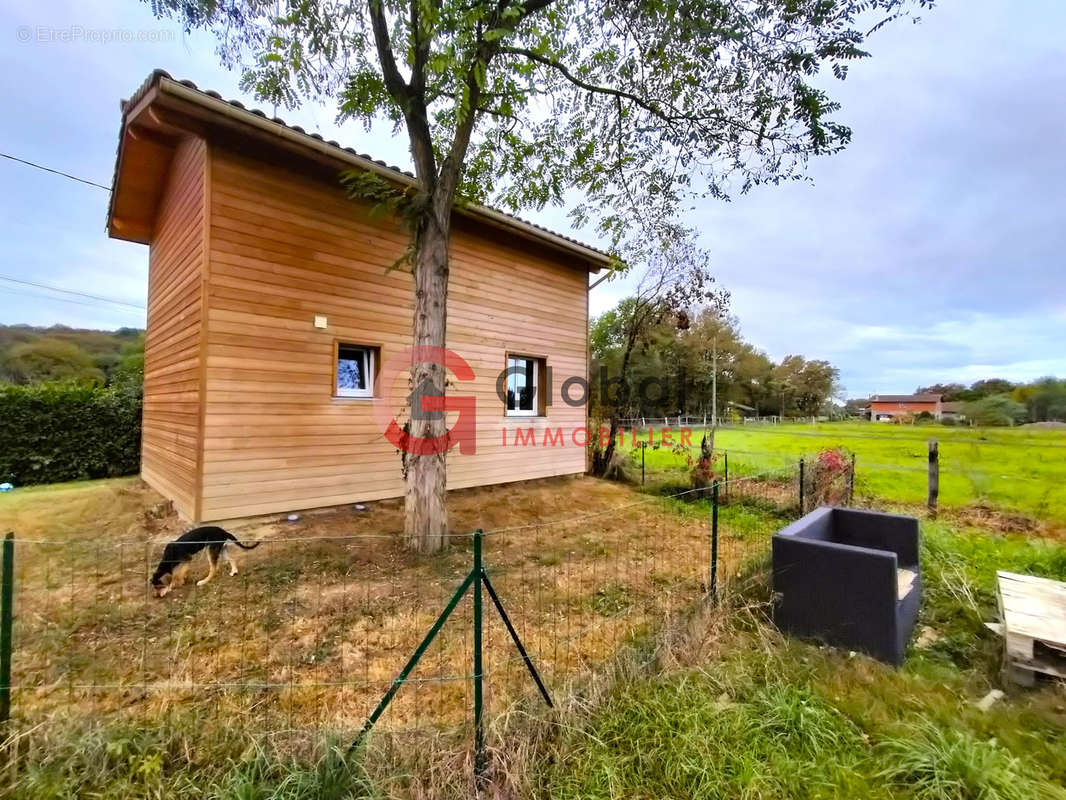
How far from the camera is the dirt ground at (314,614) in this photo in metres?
2.05

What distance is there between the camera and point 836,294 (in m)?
24.0

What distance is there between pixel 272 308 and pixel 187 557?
2704 millimetres

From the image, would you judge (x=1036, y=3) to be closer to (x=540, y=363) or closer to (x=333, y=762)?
(x=540, y=363)

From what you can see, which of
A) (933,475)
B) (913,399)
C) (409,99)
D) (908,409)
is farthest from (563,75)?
(913,399)

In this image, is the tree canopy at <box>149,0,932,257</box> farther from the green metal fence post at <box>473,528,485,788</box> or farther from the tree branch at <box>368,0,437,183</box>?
the green metal fence post at <box>473,528,485,788</box>

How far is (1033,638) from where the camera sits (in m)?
2.36

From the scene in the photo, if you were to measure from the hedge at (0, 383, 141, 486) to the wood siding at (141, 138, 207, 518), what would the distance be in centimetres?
160

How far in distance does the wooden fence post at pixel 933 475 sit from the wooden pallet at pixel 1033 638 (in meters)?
3.87

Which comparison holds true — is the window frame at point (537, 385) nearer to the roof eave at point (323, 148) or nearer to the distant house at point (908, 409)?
the roof eave at point (323, 148)

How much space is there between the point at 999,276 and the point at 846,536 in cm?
1705

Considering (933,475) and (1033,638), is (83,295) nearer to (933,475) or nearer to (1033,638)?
(1033,638)

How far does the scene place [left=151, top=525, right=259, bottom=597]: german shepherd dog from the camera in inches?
121

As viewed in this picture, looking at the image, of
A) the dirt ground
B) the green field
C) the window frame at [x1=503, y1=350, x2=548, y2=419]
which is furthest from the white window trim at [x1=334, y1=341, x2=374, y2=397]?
the green field

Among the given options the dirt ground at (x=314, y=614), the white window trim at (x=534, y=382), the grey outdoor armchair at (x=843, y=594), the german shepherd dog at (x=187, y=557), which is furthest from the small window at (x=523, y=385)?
the grey outdoor armchair at (x=843, y=594)
